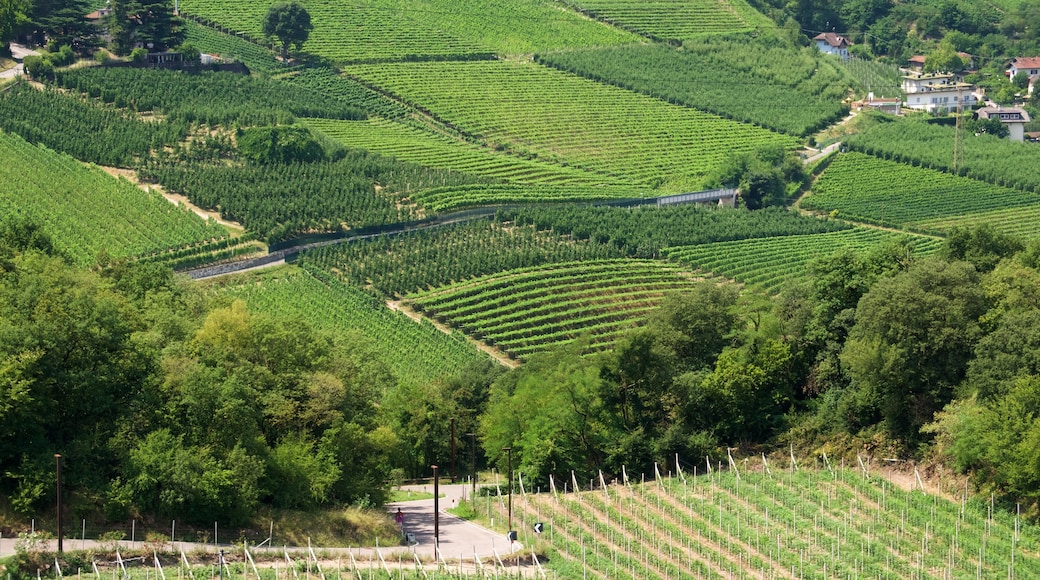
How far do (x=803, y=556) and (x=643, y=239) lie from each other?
175 ft

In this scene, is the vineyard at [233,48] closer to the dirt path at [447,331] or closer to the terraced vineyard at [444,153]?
the terraced vineyard at [444,153]

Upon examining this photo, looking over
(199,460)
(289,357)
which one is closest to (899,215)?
(289,357)

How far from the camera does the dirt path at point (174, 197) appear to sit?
103 m

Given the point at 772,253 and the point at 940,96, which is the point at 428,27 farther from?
the point at 772,253

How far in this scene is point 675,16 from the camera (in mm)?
172375

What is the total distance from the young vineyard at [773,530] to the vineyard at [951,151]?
250 feet

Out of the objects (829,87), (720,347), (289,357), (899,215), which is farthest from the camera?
(829,87)

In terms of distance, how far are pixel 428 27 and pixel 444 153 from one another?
117ft

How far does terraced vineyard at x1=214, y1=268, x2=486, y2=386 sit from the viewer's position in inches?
3425

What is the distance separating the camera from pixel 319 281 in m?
96.8

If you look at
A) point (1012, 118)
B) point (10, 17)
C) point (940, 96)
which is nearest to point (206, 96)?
point (10, 17)

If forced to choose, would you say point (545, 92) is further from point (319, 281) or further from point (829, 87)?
point (319, 281)

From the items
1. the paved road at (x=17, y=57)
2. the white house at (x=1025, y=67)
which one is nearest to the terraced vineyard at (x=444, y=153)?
the paved road at (x=17, y=57)

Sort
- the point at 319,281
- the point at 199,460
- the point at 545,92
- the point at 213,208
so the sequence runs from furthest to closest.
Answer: the point at 545,92
the point at 213,208
the point at 319,281
the point at 199,460
